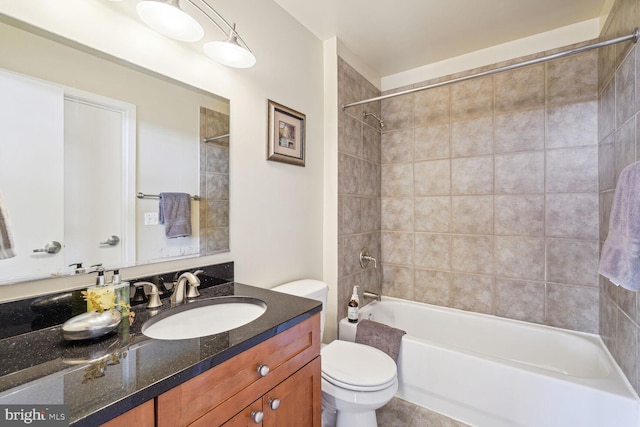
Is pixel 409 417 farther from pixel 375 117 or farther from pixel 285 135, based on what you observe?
pixel 375 117

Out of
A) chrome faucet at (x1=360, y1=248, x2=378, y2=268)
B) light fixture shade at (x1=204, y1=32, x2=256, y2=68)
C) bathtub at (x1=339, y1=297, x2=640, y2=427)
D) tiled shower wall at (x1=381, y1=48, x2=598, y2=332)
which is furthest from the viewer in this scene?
chrome faucet at (x1=360, y1=248, x2=378, y2=268)

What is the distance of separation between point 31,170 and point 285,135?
1147 millimetres

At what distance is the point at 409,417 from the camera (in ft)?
5.55

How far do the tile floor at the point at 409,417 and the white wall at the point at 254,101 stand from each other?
92 cm

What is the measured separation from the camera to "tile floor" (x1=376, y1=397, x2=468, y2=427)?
1637mm

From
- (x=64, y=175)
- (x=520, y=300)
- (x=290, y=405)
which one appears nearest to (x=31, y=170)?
(x=64, y=175)

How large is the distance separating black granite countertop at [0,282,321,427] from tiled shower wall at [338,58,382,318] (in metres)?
1.28

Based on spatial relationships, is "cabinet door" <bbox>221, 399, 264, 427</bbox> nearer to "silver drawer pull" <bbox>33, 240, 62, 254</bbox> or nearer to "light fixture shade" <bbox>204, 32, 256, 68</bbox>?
"silver drawer pull" <bbox>33, 240, 62, 254</bbox>

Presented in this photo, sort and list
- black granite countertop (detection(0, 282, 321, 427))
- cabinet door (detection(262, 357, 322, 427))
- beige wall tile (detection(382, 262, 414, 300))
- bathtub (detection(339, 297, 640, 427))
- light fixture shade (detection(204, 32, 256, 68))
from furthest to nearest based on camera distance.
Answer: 1. beige wall tile (detection(382, 262, 414, 300))
2. bathtub (detection(339, 297, 640, 427))
3. light fixture shade (detection(204, 32, 256, 68))
4. cabinet door (detection(262, 357, 322, 427))
5. black granite countertop (detection(0, 282, 321, 427))

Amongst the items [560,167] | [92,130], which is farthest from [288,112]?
[560,167]

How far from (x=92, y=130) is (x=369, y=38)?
1875 mm

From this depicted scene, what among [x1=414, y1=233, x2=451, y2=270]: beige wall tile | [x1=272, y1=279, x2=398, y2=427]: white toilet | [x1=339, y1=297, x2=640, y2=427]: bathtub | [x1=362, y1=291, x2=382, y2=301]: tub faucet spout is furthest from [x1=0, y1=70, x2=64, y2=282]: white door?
A: [x1=414, y1=233, x2=451, y2=270]: beige wall tile

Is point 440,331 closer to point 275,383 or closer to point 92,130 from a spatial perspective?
point 275,383

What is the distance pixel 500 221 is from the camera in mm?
2139
